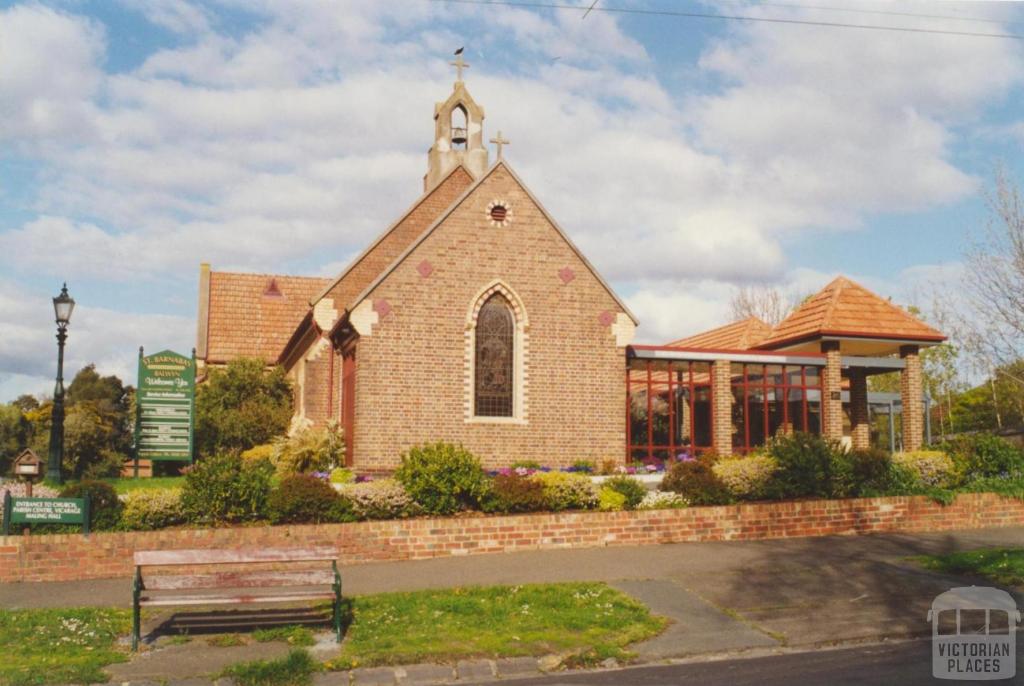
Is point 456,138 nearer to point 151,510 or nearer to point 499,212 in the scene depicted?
point 499,212

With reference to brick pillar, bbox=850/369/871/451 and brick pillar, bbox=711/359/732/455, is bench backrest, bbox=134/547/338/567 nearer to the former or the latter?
brick pillar, bbox=711/359/732/455

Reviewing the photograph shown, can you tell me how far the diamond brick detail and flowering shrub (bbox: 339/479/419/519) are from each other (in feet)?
21.2

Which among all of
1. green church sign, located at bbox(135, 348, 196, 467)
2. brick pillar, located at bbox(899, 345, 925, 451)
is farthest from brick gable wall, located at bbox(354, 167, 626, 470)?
green church sign, located at bbox(135, 348, 196, 467)

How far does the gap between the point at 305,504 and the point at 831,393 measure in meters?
15.1

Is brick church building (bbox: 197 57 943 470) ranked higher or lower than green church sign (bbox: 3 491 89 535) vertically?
higher

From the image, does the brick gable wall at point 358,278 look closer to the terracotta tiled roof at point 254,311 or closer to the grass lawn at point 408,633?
the terracotta tiled roof at point 254,311

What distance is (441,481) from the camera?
1475cm

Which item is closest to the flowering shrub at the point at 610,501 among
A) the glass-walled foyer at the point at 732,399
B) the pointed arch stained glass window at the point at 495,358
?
the pointed arch stained glass window at the point at 495,358

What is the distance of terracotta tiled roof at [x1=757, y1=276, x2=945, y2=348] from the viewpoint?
931 inches

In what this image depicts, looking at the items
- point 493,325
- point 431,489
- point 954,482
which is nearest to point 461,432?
point 493,325

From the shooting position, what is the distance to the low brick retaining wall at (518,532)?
1276 centimetres

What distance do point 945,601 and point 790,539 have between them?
16.0 feet

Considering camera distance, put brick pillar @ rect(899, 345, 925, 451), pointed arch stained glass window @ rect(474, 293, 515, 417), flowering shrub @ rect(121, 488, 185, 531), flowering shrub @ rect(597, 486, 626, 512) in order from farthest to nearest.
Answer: brick pillar @ rect(899, 345, 925, 451) < pointed arch stained glass window @ rect(474, 293, 515, 417) < flowering shrub @ rect(597, 486, 626, 512) < flowering shrub @ rect(121, 488, 185, 531)

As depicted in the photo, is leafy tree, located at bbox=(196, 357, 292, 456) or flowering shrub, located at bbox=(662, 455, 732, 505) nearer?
flowering shrub, located at bbox=(662, 455, 732, 505)
